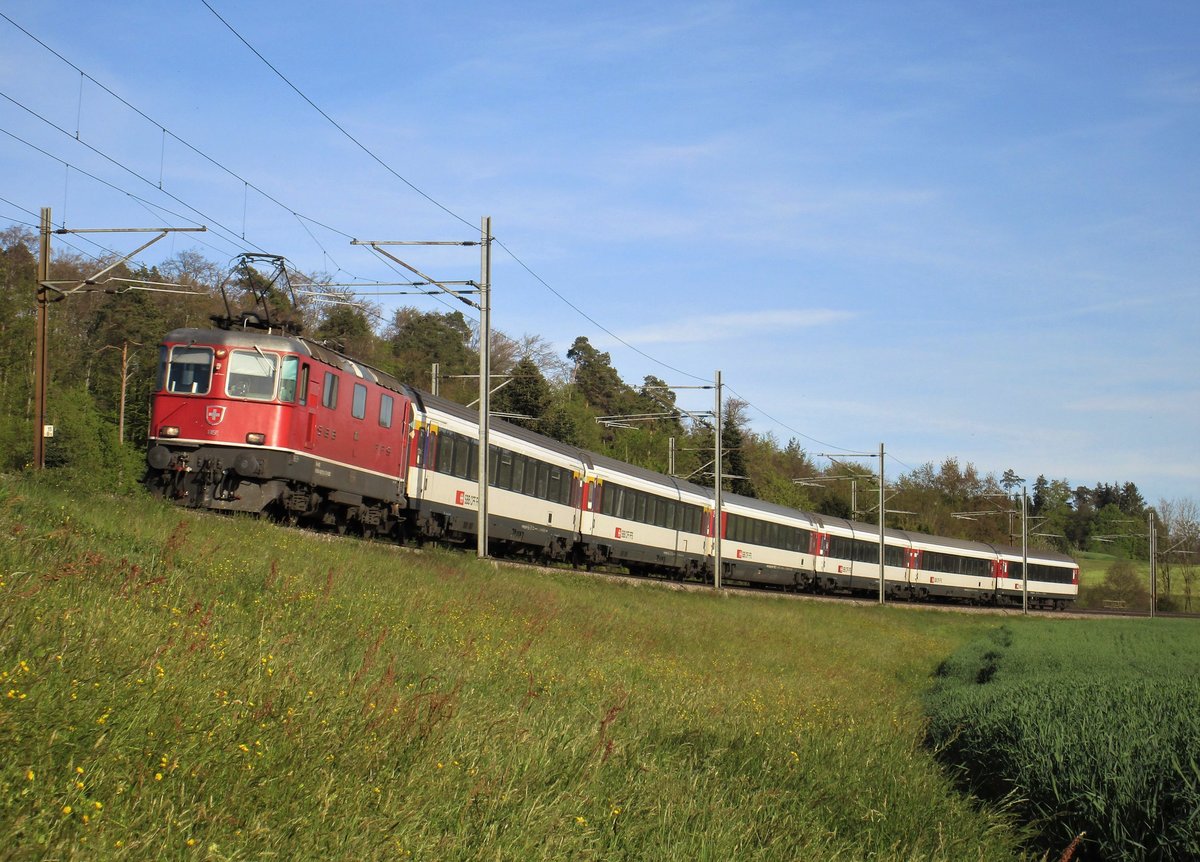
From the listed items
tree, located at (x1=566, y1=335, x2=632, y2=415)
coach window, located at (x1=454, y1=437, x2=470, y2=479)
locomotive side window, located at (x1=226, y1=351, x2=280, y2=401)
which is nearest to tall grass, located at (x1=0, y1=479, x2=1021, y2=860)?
locomotive side window, located at (x1=226, y1=351, x2=280, y2=401)

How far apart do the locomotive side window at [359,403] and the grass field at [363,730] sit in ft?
19.3

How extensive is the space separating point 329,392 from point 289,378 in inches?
52.8

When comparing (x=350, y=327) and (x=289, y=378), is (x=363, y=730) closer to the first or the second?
(x=289, y=378)

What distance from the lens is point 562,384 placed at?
9444 centimetres

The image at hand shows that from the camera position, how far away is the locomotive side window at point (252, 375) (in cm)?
2072

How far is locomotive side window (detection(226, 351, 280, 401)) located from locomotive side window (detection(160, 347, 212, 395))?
466 millimetres

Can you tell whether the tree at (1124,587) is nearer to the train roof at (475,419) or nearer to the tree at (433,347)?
the tree at (433,347)

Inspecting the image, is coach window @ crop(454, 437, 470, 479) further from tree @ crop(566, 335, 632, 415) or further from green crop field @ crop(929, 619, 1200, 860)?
tree @ crop(566, 335, 632, 415)

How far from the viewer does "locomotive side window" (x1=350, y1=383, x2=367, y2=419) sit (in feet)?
76.0

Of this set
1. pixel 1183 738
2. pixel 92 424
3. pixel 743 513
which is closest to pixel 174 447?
pixel 1183 738

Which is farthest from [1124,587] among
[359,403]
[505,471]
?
[359,403]

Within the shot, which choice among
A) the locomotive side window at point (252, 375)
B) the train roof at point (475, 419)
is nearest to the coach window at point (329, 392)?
the locomotive side window at point (252, 375)

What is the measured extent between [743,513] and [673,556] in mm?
6374

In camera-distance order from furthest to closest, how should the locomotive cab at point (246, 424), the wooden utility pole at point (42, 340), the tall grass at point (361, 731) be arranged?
the wooden utility pole at point (42, 340)
the locomotive cab at point (246, 424)
the tall grass at point (361, 731)
